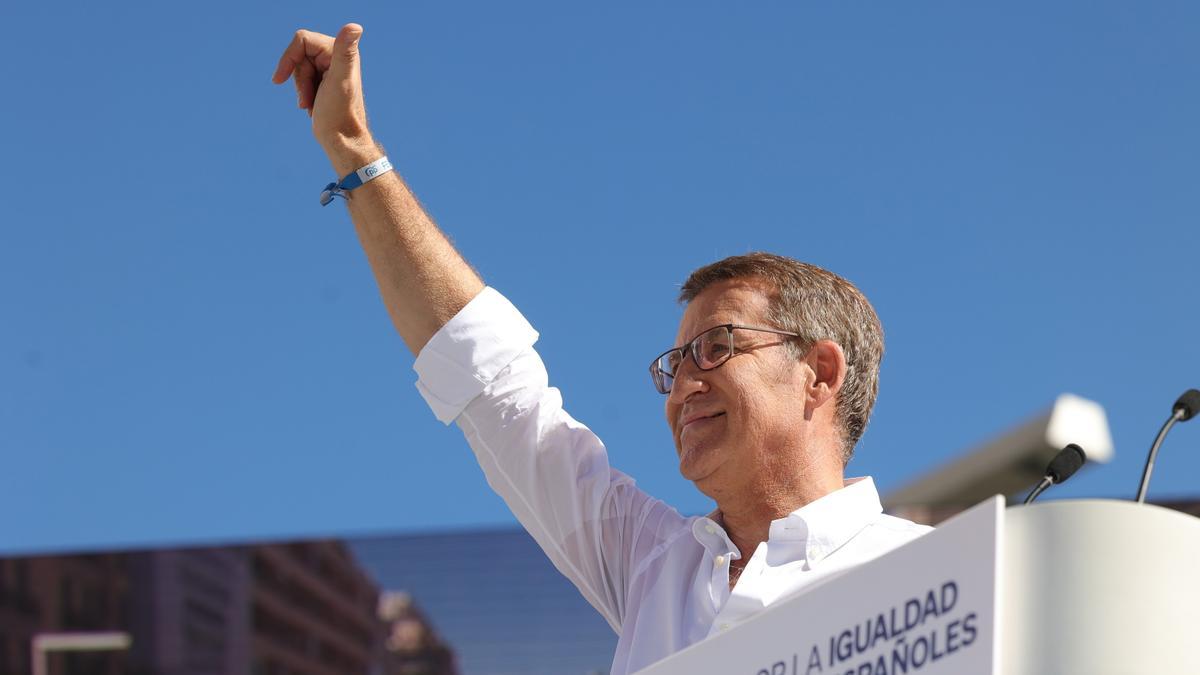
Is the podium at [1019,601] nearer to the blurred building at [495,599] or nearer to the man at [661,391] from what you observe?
the man at [661,391]

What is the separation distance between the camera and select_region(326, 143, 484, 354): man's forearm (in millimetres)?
2402

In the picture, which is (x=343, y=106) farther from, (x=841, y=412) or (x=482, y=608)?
(x=482, y=608)

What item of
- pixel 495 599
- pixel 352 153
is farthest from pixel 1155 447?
pixel 495 599

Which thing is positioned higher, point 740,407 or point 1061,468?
point 740,407

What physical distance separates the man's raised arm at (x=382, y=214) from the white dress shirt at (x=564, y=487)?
0.05 meters

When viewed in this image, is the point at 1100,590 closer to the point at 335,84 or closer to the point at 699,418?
the point at 699,418

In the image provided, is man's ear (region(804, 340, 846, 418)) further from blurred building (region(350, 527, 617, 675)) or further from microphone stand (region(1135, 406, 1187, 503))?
blurred building (region(350, 527, 617, 675))

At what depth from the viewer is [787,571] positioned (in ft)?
7.02

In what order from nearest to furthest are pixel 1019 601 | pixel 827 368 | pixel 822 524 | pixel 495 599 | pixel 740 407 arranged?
1. pixel 1019 601
2. pixel 822 524
3. pixel 740 407
4. pixel 827 368
5. pixel 495 599

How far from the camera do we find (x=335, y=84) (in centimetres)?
246

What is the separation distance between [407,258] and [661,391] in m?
0.42

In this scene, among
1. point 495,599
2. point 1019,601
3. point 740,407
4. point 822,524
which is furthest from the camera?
point 495,599

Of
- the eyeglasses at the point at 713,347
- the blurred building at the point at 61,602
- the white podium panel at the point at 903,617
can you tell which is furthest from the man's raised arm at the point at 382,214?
the blurred building at the point at 61,602

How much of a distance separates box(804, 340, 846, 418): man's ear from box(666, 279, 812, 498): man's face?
0.02 metres
